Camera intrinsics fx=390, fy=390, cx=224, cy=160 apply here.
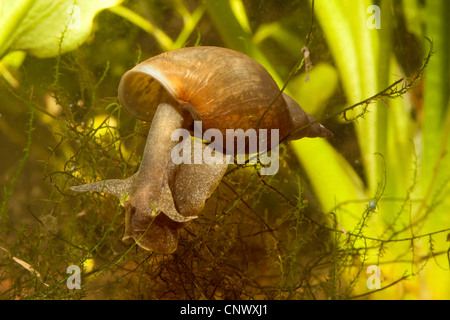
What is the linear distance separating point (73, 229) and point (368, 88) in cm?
94

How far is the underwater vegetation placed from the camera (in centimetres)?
111

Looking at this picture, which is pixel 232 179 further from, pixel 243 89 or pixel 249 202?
pixel 243 89

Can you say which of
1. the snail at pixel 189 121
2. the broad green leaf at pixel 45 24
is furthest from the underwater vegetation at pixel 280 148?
the snail at pixel 189 121

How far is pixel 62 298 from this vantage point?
915 mm

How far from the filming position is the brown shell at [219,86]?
0.89 meters

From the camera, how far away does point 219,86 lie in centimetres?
89

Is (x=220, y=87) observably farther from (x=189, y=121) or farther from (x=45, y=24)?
(x=45, y=24)

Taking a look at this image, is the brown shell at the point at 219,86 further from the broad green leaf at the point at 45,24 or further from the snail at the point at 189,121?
the broad green leaf at the point at 45,24

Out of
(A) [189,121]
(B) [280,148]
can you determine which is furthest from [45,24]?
(B) [280,148]

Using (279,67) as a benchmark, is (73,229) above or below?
below

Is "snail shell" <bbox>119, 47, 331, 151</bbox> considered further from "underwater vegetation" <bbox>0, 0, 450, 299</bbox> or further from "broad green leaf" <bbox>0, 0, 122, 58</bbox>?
"broad green leaf" <bbox>0, 0, 122, 58</bbox>

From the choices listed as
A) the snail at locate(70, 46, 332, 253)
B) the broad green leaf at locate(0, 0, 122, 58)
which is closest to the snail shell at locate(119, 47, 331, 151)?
the snail at locate(70, 46, 332, 253)

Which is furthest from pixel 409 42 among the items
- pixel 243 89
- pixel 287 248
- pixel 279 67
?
pixel 287 248
